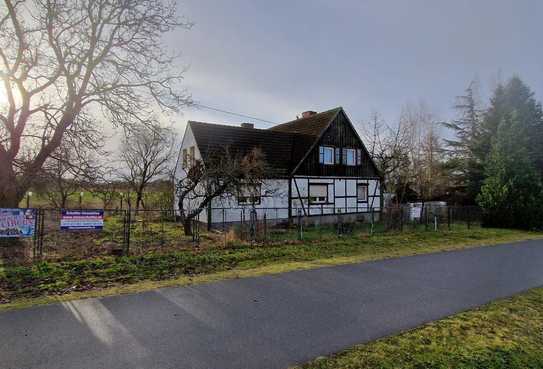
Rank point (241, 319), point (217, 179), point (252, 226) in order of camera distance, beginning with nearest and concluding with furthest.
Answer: point (241, 319)
point (252, 226)
point (217, 179)

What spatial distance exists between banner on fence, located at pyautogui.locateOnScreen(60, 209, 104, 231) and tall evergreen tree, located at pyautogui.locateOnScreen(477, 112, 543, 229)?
914 inches

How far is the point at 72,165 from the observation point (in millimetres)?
11812

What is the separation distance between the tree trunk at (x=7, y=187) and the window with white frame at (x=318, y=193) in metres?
15.5

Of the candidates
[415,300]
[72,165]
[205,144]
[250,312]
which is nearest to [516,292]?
[415,300]

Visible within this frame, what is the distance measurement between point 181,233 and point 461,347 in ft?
44.5

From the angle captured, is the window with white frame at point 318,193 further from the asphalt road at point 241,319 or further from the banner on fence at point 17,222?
the banner on fence at point 17,222

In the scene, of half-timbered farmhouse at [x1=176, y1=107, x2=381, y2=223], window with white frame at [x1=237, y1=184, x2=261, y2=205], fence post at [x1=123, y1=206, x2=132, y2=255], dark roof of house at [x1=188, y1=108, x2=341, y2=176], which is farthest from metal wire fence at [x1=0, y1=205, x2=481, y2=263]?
dark roof of house at [x1=188, y1=108, x2=341, y2=176]

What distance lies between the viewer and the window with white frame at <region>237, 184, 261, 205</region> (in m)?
17.5

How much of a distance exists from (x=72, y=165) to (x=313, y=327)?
10.6m

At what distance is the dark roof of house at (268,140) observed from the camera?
20.3m

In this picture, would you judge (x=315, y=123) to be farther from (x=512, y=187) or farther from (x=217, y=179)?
(x=512, y=187)

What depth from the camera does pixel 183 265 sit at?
9.15 meters

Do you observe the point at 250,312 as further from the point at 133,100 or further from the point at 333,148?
the point at 333,148

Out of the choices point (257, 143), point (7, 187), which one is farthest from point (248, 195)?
point (7, 187)
